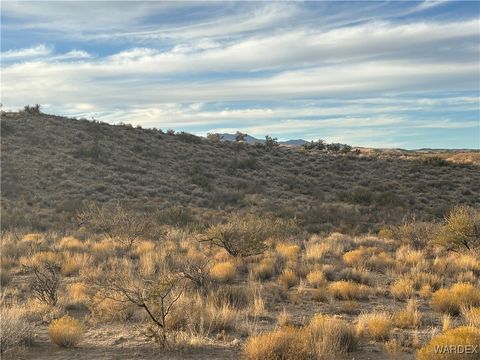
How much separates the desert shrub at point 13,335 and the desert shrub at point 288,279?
5.56 meters

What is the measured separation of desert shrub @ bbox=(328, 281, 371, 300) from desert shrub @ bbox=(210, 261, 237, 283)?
96.1 inches

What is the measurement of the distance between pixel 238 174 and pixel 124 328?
116 ft

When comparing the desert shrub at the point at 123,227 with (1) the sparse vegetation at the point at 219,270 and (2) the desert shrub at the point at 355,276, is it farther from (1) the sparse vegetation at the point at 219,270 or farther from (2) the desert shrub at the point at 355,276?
(2) the desert shrub at the point at 355,276

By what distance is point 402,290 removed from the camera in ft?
32.7

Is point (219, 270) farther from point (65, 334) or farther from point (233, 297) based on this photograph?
point (65, 334)

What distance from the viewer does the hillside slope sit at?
2700cm

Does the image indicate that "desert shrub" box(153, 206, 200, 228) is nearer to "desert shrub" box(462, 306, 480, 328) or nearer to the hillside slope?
the hillside slope

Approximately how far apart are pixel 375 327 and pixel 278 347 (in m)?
1.99

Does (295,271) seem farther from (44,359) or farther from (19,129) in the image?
(19,129)

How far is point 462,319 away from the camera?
804 cm

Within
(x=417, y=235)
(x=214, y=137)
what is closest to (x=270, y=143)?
(x=214, y=137)

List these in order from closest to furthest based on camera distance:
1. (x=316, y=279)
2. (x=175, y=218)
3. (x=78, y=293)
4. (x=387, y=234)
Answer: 1. (x=78, y=293)
2. (x=316, y=279)
3. (x=387, y=234)
4. (x=175, y=218)

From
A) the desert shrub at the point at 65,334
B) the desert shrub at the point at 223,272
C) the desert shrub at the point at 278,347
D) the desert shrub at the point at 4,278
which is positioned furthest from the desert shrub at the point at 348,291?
the desert shrub at the point at 4,278

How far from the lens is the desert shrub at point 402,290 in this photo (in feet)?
32.2
